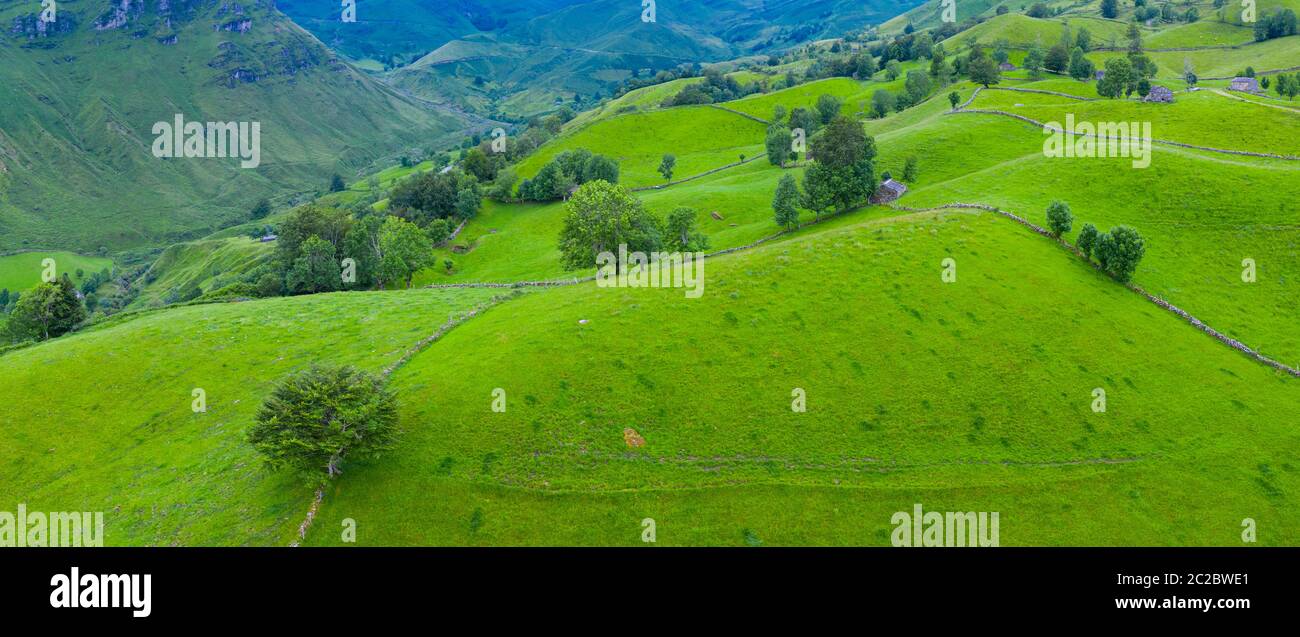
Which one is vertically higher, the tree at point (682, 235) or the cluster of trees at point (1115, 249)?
the tree at point (682, 235)

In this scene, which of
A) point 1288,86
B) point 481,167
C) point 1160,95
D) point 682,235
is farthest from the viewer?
point 481,167

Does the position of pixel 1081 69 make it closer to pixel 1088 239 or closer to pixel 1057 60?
pixel 1057 60

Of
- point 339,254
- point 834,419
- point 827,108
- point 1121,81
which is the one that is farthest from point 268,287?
point 1121,81

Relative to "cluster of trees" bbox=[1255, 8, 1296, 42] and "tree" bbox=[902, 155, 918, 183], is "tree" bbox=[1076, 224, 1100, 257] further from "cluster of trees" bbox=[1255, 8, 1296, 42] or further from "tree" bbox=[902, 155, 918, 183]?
"cluster of trees" bbox=[1255, 8, 1296, 42]

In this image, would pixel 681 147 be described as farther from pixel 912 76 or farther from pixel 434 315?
pixel 434 315

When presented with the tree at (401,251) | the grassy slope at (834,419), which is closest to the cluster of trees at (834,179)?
the grassy slope at (834,419)

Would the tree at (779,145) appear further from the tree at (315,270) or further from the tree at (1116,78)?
the tree at (315,270)
